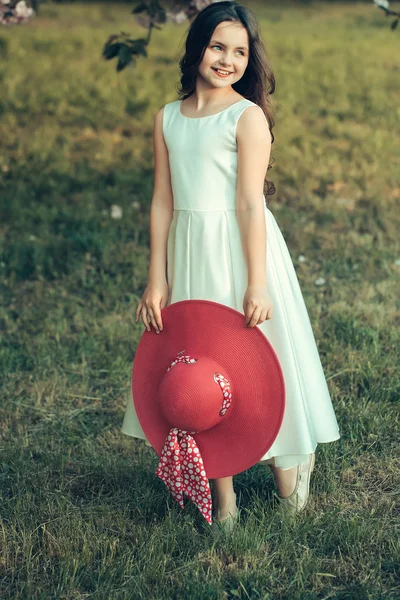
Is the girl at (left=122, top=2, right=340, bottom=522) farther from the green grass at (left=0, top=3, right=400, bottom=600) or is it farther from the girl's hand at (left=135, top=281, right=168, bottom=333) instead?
the green grass at (left=0, top=3, right=400, bottom=600)

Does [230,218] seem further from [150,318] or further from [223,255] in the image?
[150,318]

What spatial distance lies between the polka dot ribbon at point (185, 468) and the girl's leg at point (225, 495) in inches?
5.4

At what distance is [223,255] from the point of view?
230 centimetres

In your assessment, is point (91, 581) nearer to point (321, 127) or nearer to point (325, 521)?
point (325, 521)

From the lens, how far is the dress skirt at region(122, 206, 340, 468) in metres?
2.30

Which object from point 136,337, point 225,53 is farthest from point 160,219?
point 136,337

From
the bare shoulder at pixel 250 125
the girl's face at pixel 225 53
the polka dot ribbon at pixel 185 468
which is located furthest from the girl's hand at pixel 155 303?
the girl's face at pixel 225 53

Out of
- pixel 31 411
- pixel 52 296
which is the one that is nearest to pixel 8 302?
pixel 52 296

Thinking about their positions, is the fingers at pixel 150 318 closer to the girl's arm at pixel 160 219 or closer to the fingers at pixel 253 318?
the girl's arm at pixel 160 219

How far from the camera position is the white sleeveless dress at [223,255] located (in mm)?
2262

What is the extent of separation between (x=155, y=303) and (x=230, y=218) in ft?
1.10

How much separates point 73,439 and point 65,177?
9.88 ft

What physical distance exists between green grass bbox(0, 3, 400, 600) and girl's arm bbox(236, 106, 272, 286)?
0.75 m

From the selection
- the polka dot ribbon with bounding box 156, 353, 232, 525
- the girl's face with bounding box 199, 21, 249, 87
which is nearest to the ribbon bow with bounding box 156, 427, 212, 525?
the polka dot ribbon with bounding box 156, 353, 232, 525
